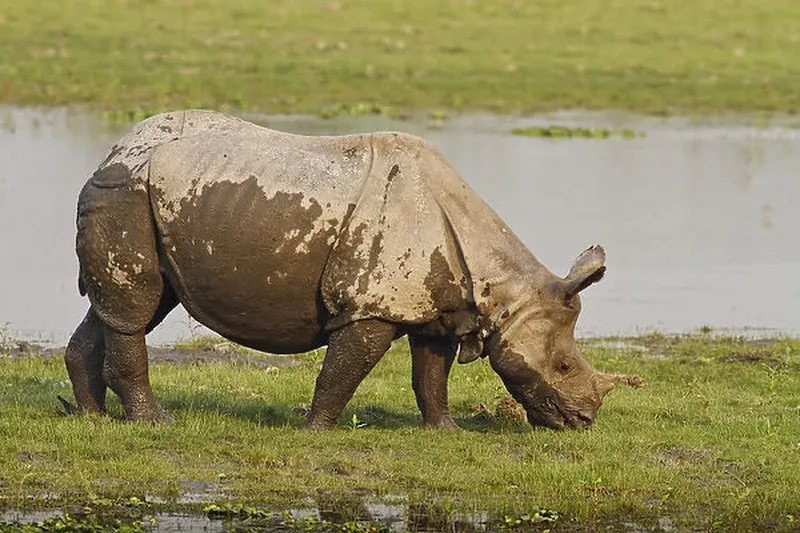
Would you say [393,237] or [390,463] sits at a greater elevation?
[393,237]

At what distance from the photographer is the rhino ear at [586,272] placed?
11266 mm

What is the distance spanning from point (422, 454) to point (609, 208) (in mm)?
14794

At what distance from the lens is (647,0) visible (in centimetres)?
4791

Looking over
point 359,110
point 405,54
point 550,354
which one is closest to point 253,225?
point 550,354

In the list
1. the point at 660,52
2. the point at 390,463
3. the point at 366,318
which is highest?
the point at 660,52

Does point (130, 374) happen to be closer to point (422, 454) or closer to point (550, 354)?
point (422, 454)

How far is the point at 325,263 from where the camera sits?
11.2 m

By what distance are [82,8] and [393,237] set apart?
33.9m

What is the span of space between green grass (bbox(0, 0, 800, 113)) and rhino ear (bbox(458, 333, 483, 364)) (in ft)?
74.5

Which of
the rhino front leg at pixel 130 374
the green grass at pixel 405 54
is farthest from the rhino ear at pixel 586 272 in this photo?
the green grass at pixel 405 54

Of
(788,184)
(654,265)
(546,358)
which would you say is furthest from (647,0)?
(546,358)

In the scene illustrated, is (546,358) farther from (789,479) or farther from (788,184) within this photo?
(788,184)

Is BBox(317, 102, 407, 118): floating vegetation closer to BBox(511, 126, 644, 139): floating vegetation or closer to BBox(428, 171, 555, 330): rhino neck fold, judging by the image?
BBox(511, 126, 644, 139): floating vegetation

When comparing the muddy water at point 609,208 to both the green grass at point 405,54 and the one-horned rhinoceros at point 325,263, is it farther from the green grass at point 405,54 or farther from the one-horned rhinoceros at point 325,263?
the one-horned rhinoceros at point 325,263
